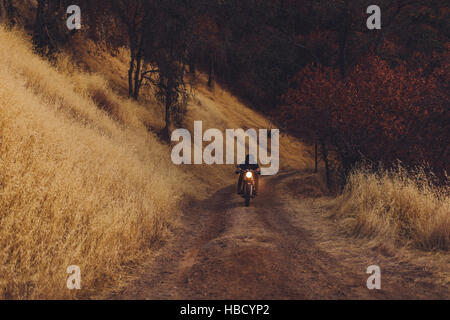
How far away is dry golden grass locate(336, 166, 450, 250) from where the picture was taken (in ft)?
21.5

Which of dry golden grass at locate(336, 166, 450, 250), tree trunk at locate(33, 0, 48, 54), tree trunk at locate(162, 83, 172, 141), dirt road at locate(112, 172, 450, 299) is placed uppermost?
tree trunk at locate(33, 0, 48, 54)

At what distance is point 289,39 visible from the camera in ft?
86.2

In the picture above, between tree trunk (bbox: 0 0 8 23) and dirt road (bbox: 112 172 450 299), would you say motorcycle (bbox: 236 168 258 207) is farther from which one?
tree trunk (bbox: 0 0 8 23)

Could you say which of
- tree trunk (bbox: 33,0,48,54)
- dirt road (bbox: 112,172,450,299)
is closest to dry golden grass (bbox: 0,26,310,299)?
dirt road (bbox: 112,172,450,299)

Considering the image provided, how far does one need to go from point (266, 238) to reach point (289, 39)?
2271 cm

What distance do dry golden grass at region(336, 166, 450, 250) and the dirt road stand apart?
56 centimetres

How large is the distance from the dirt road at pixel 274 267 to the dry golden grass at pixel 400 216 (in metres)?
0.56

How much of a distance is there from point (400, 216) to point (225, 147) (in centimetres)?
2282

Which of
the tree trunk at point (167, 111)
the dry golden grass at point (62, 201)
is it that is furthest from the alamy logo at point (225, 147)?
the dry golden grass at point (62, 201)

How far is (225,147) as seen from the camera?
30.3 m

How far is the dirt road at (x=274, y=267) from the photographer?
4531 mm

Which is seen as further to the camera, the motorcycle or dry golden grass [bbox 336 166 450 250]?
the motorcycle
